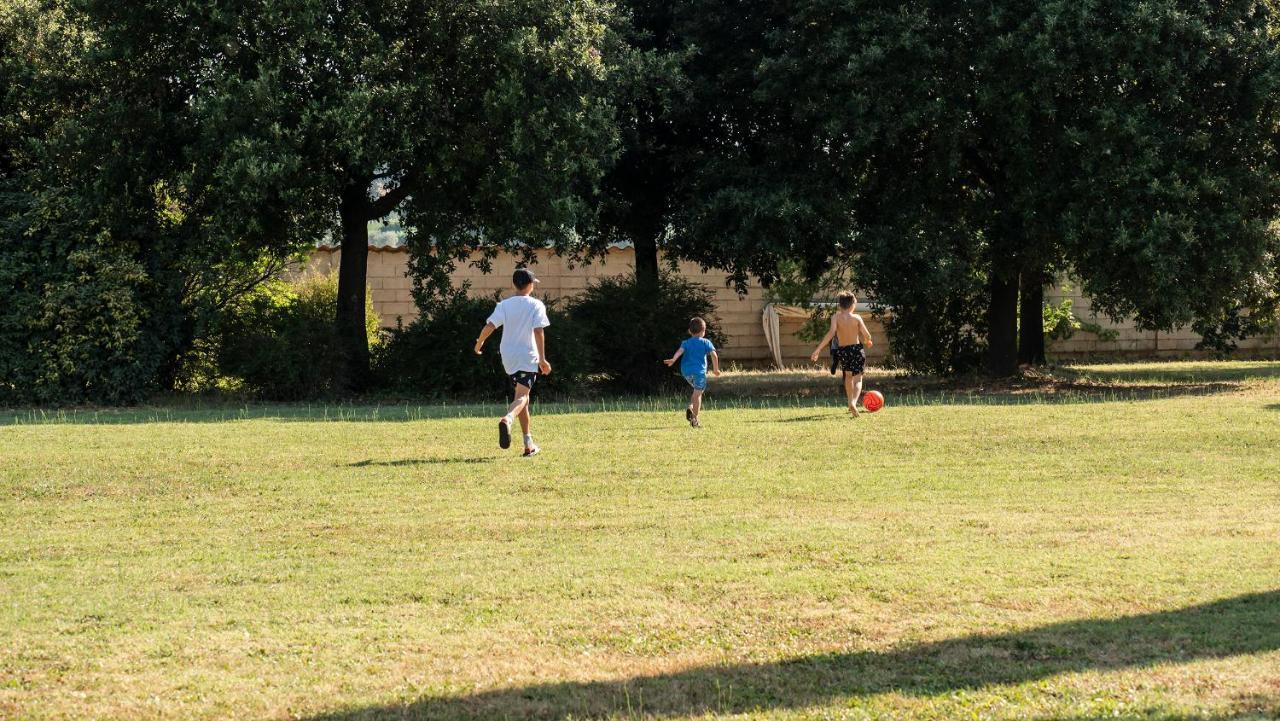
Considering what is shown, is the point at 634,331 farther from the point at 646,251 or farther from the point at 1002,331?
the point at 1002,331

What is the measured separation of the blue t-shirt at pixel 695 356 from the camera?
16234mm

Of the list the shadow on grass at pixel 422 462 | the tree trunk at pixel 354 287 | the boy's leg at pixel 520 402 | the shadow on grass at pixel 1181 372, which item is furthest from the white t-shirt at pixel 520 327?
the shadow on grass at pixel 1181 372

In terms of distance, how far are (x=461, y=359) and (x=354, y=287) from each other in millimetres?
2672

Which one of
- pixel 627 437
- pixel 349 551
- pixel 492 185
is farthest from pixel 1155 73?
pixel 349 551

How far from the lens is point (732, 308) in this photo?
32125 millimetres

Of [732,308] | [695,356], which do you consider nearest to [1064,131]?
[695,356]

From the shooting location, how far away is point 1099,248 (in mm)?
20781

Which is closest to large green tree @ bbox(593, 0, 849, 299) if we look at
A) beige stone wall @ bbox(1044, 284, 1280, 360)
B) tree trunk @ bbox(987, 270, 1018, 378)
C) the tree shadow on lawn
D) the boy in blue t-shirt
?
tree trunk @ bbox(987, 270, 1018, 378)

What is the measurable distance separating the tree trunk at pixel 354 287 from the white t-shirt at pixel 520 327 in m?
9.57

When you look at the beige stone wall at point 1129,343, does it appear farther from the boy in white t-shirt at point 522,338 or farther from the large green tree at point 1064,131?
the boy in white t-shirt at point 522,338

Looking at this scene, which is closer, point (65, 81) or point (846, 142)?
point (65, 81)

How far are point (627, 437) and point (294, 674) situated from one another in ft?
28.4

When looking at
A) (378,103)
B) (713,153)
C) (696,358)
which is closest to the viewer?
(696,358)

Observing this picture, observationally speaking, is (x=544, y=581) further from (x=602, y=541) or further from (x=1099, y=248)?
(x=1099, y=248)
